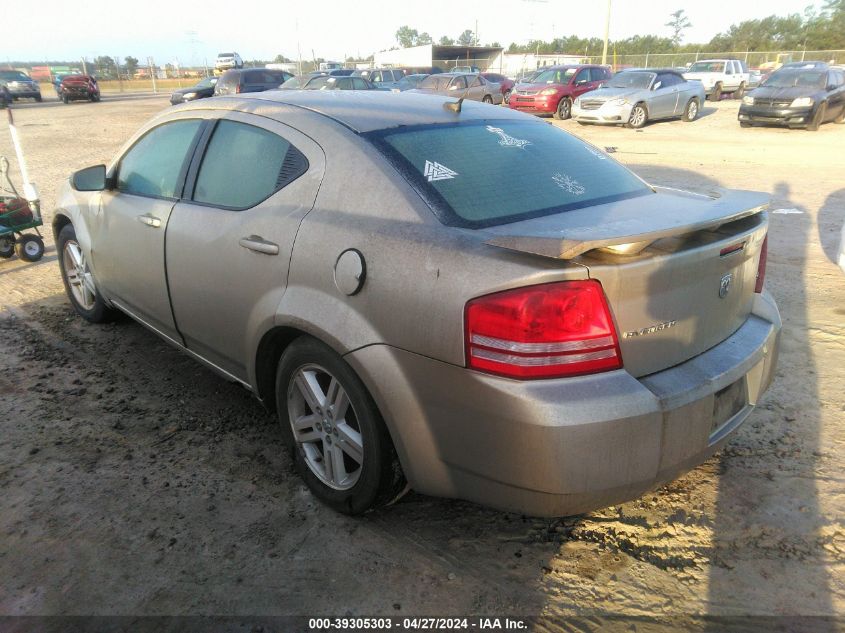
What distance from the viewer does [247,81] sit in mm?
21297

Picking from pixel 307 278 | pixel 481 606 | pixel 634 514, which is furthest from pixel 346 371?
pixel 634 514

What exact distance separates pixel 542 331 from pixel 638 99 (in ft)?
58.6

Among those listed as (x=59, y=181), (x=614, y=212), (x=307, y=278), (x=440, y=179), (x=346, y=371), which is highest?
(x=440, y=179)

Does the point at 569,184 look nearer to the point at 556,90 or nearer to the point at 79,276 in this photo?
the point at 79,276

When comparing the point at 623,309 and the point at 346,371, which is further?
the point at 346,371

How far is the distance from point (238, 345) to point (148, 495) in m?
0.76

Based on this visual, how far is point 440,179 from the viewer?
8.17 feet

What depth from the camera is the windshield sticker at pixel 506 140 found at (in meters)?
2.92

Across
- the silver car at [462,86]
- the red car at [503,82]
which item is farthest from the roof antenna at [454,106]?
the red car at [503,82]

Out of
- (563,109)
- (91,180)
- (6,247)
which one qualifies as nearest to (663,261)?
(91,180)

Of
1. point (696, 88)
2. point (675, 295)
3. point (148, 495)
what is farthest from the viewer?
point (696, 88)

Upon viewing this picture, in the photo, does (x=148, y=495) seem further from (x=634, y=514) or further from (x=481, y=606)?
(x=634, y=514)

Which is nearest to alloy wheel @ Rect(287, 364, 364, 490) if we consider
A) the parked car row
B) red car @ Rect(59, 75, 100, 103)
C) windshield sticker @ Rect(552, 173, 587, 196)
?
windshield sticker @ Rect(552, 173, 587, 196)

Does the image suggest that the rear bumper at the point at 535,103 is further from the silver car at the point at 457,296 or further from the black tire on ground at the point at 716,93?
the silver car at the point at 457,296
